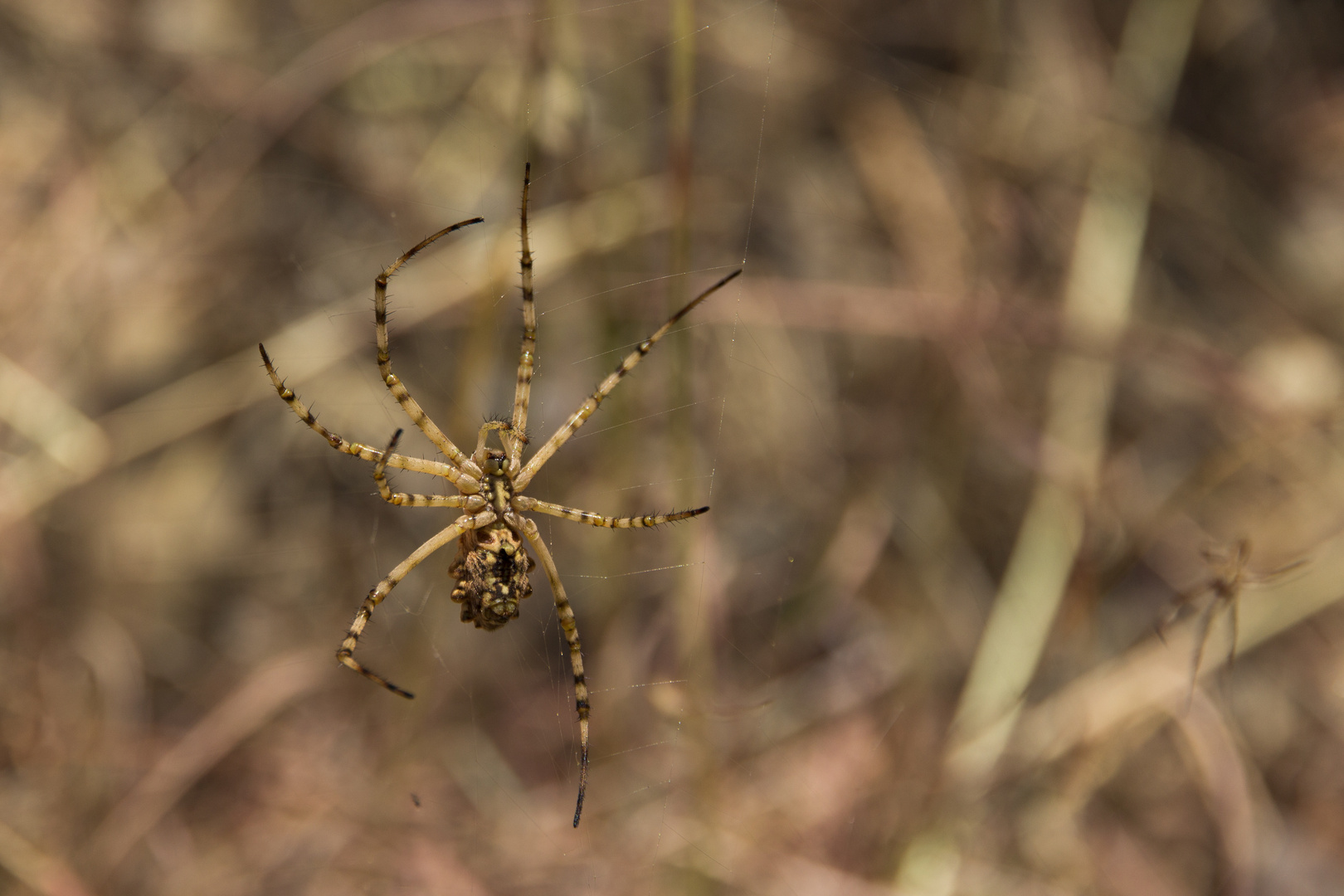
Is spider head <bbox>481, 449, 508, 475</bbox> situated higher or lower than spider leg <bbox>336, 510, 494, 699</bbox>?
higher

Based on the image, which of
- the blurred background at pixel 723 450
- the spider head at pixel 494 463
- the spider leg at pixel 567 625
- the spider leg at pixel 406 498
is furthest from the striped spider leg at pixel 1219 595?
the spider leg at pixel 406 498

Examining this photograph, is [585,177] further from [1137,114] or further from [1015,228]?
[1137,114]

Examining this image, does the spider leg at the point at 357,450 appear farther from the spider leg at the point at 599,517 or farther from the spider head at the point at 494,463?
the spider leg at the point at 599,517

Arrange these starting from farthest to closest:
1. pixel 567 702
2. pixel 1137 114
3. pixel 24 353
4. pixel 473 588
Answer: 1. pixel 1137 114
2. pixel 24 353
3. pixel 567 702
4. pixel 473 588

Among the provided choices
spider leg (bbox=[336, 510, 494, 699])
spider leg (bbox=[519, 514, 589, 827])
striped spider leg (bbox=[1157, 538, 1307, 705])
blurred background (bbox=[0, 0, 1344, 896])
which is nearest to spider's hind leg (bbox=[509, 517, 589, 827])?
spider leg (bbox=[519, 514, 589, 827])

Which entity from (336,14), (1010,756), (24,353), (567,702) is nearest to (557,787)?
(567,702)

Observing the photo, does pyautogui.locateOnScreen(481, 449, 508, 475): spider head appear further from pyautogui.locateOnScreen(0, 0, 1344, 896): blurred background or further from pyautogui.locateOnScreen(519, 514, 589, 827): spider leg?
pyautogui.locateOnScreen(0, 0, 1344, 896): blurred background
